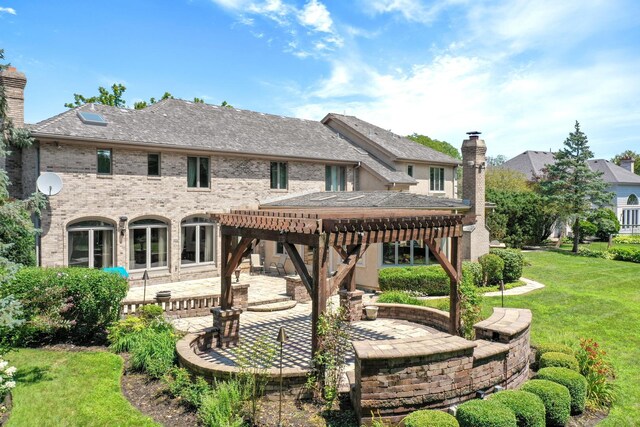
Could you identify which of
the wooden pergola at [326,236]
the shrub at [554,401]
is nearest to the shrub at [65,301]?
the wooden pergola at [326,236]

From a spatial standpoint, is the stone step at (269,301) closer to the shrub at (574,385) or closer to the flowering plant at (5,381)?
the flowering plant at (5,381)

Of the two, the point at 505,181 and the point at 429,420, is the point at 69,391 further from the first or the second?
the point at 505,181

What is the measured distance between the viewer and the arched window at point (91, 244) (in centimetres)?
1583

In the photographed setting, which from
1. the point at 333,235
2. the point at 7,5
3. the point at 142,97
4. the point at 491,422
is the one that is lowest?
the point at 491,422

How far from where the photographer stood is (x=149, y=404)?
7023mm

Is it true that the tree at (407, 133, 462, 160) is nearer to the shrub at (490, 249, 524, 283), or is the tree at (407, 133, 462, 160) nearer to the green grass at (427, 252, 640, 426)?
the green grass at (427, 252, 640, 426)

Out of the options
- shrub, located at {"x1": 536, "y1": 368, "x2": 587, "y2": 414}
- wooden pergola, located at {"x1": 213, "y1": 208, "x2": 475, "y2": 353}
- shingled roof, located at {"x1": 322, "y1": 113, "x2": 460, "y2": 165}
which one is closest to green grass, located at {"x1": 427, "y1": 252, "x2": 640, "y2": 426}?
shrub, located at {"x1": 536, "y1": 368, "x2": 587, "y2": 414}

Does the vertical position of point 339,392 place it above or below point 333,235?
below

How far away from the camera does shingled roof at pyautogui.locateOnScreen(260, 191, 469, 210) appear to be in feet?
51.3

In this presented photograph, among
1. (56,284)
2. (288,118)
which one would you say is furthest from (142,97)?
(56,284)

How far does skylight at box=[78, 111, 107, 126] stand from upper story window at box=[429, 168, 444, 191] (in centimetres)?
2056

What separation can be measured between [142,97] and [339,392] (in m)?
36.3

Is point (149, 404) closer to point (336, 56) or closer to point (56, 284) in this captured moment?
point (56, 284)

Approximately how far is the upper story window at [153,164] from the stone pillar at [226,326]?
974cm
